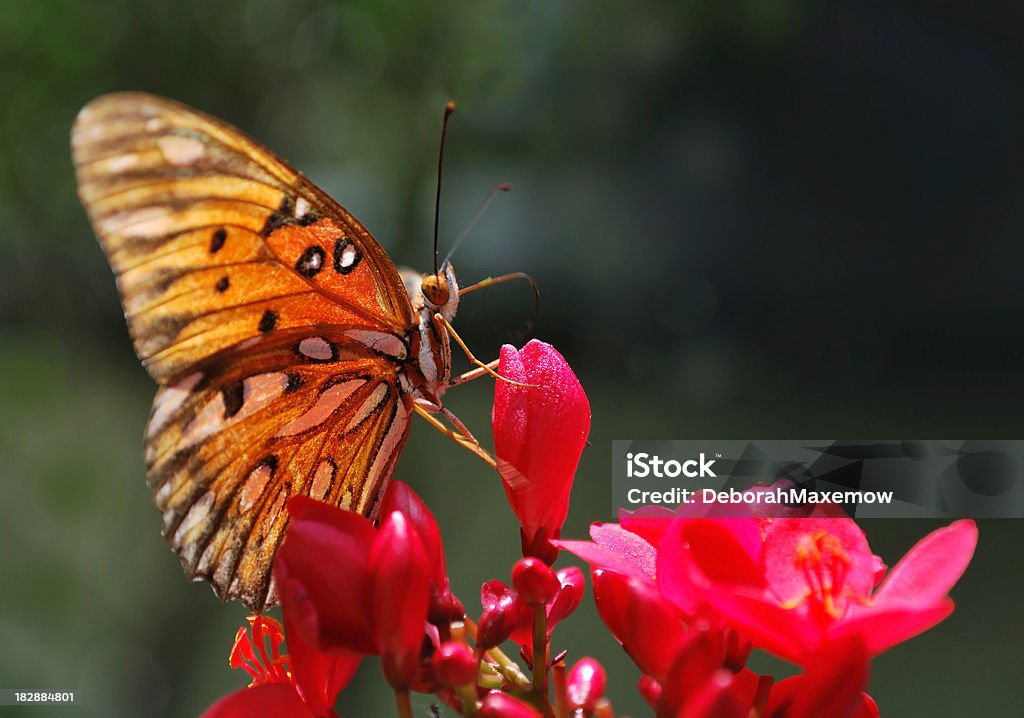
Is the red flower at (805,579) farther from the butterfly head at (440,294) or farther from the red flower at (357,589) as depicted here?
the butterfly head at (440,294)

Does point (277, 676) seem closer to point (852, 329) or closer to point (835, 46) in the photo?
point (835, 46)

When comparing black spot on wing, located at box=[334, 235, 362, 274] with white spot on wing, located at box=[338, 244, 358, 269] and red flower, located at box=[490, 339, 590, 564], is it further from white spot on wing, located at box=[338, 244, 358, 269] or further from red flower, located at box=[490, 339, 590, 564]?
red flower, located at box=[490, 339, 590, 564]

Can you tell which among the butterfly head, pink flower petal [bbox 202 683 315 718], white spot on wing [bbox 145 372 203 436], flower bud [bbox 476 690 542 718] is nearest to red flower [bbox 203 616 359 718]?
pink flower petal [bbox 202 683 315 718]

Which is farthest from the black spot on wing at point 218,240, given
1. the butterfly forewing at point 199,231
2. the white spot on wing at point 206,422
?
the white spot on wing at point 206,422

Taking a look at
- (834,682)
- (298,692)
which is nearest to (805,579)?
(834,682)

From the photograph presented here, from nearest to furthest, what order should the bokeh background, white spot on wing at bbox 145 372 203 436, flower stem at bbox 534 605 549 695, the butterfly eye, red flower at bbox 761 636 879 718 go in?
red flower at bbox 761 636 879 718
flower stem at bbox 534 605 549 695
white spot on wing at bbox 145 372 203 436
the butterfly eye
the bokeh background

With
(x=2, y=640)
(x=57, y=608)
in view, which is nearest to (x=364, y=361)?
(x=57, y=608)

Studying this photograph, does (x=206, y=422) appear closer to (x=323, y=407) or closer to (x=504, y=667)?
(x=323, y=407)
